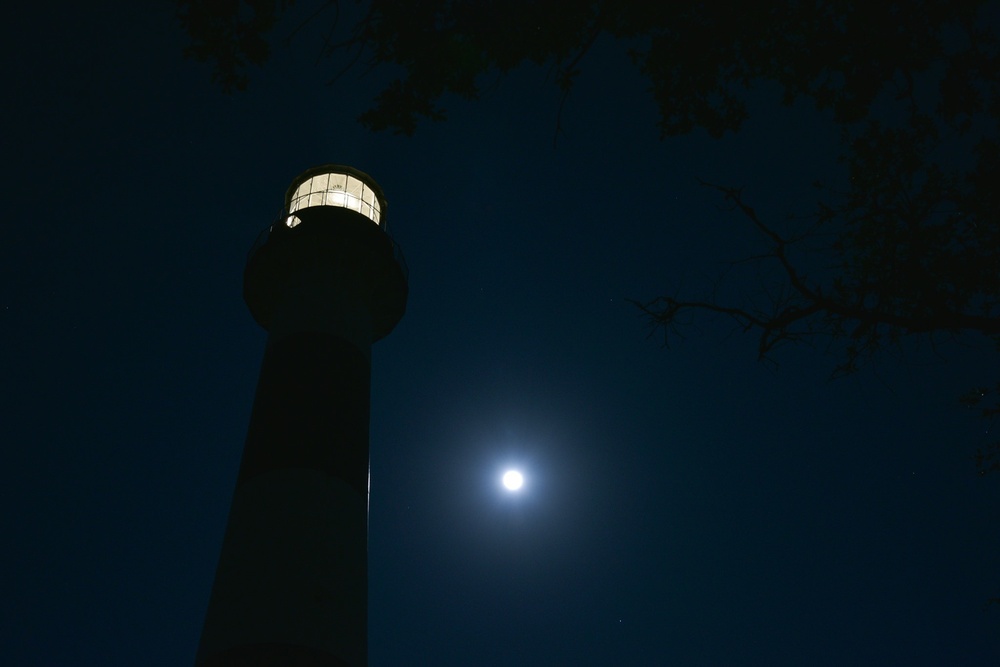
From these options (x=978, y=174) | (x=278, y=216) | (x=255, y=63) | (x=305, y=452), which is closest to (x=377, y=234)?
(x=278, y=216)

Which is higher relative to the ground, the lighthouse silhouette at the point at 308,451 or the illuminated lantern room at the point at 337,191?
the illuminated lantern room at the point at 337,191

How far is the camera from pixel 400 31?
7.92m

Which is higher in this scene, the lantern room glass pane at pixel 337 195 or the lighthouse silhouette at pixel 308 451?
the lantern room glass pane at pixel 337 195

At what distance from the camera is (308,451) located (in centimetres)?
1052

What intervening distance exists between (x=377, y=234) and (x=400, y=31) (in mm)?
7288

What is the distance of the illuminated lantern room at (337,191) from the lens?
1639 centimetres

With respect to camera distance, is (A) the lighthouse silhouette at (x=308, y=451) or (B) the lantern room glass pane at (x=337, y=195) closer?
(A) the lighthouse silhouette at (x=308, y=451)

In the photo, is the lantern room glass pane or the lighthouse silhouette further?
the lantern room glass pane

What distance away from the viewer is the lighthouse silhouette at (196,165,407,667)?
8625mm

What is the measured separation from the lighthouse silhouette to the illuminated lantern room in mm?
71

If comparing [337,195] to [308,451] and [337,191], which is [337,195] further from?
[308,451]

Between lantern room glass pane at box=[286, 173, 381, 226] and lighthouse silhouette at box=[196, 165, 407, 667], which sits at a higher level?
lantern room glass pane at box=[286, 173, 381, 226]

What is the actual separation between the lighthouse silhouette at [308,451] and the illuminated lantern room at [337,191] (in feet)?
0.23

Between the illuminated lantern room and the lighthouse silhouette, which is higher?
the illuminated lantern room
